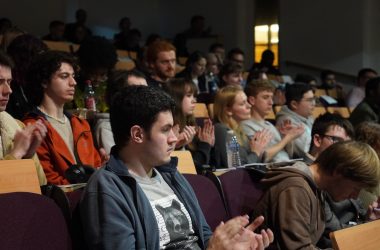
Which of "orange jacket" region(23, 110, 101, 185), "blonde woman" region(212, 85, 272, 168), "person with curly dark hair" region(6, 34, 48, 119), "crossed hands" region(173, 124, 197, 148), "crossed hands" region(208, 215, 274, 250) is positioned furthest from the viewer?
"blonde woman" region(212, 85, 272, 168)

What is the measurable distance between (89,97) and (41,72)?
494 millimetres

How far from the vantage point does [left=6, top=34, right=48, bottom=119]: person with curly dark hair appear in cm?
279

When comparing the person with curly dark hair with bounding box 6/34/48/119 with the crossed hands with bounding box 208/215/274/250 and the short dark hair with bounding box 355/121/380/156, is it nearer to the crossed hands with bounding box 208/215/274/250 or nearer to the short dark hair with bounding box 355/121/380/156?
the crossed hands with bounding box 208/215/274/250

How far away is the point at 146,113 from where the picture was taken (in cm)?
171

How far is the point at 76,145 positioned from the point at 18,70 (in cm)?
61

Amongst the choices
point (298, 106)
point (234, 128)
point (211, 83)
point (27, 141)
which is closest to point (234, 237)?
point (27, 141)

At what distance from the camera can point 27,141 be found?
2.07 metres

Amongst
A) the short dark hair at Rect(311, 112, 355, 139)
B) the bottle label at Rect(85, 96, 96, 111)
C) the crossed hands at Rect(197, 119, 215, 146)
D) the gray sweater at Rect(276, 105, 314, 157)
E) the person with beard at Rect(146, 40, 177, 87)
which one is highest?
the person with beard at Rect(146, 40, 177, 87)

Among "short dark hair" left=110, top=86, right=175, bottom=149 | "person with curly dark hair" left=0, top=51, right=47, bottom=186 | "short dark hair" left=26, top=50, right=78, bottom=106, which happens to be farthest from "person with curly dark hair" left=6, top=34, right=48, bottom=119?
"short dark hair" left=110, top=86, right=175, bottom=149

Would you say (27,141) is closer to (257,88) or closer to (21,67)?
(21,67)

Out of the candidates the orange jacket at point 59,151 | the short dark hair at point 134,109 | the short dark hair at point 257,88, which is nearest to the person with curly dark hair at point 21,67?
the orange jacket at point 59,151

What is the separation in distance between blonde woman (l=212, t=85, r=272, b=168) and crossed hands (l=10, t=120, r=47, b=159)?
151 centimetres

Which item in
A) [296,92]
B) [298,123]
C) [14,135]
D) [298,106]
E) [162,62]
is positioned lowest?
[298,123]

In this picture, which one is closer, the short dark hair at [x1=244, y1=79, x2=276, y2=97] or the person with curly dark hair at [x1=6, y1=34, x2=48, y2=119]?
the person with curly dark hair at [x1=6, y1=34, x2=48, y2=119]
